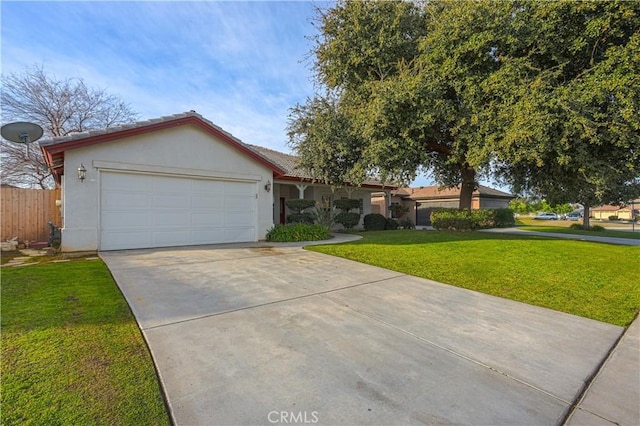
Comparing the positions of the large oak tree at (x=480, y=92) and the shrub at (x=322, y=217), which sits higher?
the large oak tree at (x=480, y=92)

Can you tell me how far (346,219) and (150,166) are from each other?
10089 mm

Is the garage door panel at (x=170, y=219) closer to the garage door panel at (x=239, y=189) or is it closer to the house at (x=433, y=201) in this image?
the garage door panel at (x=239, y=189)

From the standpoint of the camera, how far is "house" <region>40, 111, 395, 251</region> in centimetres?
779

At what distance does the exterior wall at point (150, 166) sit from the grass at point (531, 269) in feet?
12.4

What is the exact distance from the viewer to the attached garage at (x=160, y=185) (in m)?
7.80

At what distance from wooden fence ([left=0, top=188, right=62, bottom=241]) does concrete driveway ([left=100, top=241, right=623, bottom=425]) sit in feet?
25.5

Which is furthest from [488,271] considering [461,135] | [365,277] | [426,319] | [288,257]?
[461,135]

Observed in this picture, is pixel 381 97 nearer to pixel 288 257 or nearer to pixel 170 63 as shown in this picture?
pixel 288 257

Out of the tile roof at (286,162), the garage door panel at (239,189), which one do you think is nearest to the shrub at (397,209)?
the tile roof at (286,162)

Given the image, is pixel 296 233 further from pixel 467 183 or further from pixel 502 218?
pixel 502 218

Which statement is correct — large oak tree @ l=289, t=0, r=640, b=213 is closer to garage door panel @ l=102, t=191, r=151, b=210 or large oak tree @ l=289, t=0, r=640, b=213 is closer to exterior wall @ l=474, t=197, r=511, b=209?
garage door panel @ l=102, t=191, r=151, b=210

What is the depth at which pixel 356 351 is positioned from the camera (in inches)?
120

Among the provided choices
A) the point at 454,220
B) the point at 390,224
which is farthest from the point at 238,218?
the point at 390,224

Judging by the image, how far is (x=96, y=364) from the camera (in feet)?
8.39
